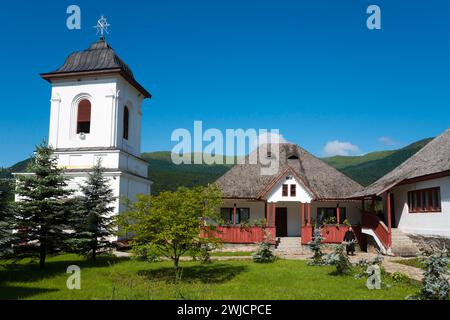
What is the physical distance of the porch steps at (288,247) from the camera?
75.7 feet

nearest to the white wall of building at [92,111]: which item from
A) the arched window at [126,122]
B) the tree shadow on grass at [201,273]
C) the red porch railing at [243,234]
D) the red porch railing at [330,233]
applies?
the arched window at [126,122]

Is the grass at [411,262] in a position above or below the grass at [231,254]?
above

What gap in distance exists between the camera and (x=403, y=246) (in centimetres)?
2114

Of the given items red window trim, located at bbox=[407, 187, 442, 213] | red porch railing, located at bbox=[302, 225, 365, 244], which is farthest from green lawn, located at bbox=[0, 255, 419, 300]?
red window trim, located at bbox=[407, 187, 442, 213]

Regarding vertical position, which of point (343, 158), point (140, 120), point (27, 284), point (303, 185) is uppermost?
point (343, 158)

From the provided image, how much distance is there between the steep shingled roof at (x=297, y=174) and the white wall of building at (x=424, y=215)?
3.80 meters

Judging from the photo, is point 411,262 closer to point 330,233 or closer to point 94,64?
point 330,233

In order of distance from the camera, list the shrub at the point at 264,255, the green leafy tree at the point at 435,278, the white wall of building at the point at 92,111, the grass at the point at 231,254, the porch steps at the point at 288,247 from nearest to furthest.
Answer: the green leafy tree at the point at 435,278
the shrub at the point at 264,255
the grass at the point at 231,254
the porch steps at the point at 288,247
the white wall of building at the point at 92,111

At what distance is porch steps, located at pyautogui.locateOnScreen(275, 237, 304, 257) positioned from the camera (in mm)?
23062

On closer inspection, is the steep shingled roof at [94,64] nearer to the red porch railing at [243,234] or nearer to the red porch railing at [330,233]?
the red porch railing at [243,234]

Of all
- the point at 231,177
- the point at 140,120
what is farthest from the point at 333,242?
the point at 140,120
